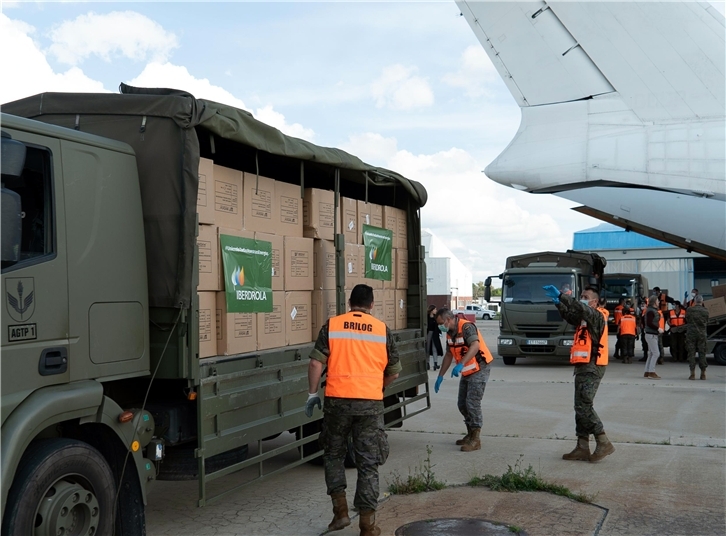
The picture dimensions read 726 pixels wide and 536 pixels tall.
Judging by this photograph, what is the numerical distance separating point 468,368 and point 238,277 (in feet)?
12.6

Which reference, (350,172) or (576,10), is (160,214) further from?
(576,10)

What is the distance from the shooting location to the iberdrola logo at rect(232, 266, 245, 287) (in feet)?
18.1

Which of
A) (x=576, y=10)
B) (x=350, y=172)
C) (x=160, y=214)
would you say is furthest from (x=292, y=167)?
(x=576, y=10)

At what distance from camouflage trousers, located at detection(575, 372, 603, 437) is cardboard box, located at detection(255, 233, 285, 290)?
365cm

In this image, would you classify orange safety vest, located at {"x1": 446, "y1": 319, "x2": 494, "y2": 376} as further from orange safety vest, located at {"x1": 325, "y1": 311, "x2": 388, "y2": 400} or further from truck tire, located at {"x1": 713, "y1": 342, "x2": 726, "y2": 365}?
truck tire, located at {"x1": 713, "y1": 342, "x2": 726, "y2": 365}

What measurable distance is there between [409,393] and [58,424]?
5.09 m

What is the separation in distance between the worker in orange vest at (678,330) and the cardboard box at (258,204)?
55.2ft

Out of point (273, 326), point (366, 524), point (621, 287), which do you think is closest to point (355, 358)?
point (273, 326)

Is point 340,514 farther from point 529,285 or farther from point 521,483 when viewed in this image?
point 529,285

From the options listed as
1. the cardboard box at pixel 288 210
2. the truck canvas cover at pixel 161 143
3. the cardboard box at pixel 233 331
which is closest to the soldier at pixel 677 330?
the cardboard box at pixel 288 210

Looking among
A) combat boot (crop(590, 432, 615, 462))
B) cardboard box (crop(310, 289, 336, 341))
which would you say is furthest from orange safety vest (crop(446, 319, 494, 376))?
cardboard box (crop(310, 289, 336, 341))

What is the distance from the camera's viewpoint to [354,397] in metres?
5.30

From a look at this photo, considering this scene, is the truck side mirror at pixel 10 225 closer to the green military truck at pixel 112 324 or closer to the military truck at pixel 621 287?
the green military truck at pixel 112 324

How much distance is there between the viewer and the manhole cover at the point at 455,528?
5.37 meters
